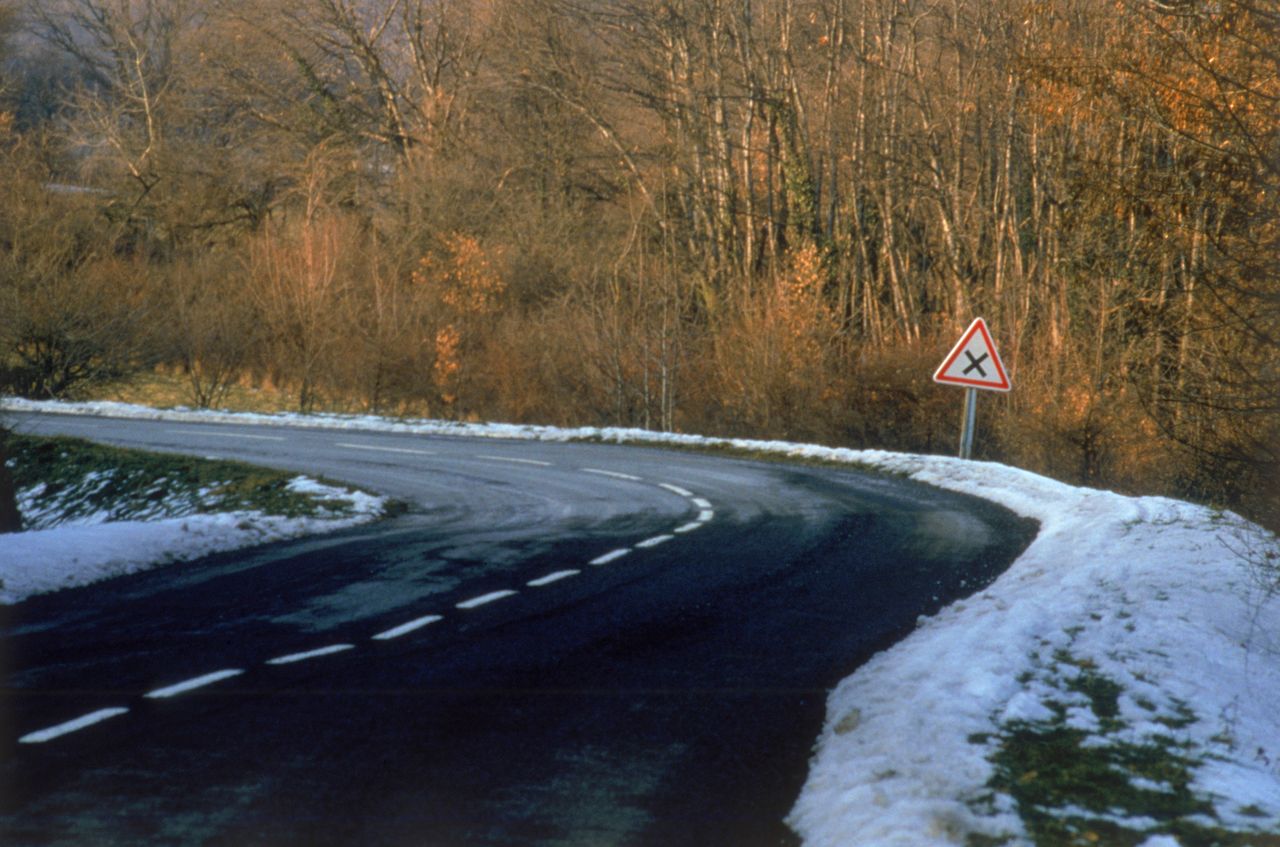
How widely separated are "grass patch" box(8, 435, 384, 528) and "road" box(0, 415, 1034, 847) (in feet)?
17.6

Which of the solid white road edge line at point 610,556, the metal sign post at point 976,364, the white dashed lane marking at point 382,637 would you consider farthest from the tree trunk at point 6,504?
the metal sign post at point 976,364

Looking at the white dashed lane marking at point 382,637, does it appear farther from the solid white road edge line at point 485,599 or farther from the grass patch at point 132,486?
the grass patch at point 132,486

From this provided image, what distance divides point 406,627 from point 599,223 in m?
41.5

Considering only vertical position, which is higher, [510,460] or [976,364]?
[976,364]

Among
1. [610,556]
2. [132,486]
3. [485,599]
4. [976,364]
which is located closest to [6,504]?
[132,486]

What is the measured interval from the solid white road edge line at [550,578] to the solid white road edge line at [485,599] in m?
0.35

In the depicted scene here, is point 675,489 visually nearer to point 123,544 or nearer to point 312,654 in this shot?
point 123,544

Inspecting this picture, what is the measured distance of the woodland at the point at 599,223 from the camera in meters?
32.0

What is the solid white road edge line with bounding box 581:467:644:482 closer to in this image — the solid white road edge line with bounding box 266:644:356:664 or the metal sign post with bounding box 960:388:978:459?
the metal sign post with bounding box 960:388:978:459

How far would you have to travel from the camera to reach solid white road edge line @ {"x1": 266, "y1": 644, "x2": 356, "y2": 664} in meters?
7.66

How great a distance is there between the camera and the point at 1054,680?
694 cm

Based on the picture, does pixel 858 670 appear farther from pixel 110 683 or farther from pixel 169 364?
pixel 169 364

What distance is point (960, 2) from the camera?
115 feet

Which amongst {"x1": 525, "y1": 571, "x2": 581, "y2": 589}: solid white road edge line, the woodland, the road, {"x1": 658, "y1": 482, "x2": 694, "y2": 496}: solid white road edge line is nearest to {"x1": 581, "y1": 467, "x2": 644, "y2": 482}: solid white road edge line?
{"x1": 658, "y1": 482, "x2": 694, "y2": 496}: solid white road edge line
